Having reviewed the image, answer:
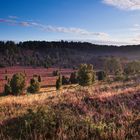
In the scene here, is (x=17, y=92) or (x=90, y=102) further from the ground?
(x=90, y=102)

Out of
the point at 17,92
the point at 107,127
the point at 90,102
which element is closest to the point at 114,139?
the point at 107,127

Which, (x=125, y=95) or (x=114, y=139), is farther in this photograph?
(x=125, y=95)

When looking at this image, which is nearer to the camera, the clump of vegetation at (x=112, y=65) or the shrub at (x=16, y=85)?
the shrub at (x=16, y=85)

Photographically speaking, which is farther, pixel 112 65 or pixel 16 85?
pixel 112 65

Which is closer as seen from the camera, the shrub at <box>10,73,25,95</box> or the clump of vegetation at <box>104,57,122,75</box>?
the shrub at <box>10,73,25,95</box>

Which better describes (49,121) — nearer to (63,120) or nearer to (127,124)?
(63,120)

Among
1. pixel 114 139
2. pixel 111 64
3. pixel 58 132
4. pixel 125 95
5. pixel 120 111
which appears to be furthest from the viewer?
pixel 111 64

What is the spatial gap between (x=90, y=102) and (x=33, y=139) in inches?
181

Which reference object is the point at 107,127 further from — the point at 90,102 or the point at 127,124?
the point at 90,102

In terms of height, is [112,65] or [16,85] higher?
[16,85]

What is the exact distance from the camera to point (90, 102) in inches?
419

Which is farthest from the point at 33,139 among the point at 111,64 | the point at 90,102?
the point at 111,64

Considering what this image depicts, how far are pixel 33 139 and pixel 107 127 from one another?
77.0 inches

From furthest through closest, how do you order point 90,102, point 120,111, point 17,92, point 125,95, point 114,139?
point 17,92 → point 125,95 → point 90,102 → point 120,111 → point 114,139
